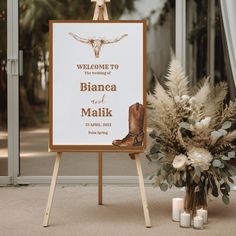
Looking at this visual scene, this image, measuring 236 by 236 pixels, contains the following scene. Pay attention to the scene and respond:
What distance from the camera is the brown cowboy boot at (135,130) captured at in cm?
369

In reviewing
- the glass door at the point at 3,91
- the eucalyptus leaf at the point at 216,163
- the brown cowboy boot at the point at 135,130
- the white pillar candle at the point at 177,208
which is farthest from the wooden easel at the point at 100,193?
the glass door at the point at 3,91

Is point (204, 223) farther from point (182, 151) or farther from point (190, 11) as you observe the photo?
point (190, 11)

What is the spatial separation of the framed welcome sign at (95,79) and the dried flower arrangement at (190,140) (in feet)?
0.55

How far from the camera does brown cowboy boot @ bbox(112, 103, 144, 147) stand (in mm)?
3691

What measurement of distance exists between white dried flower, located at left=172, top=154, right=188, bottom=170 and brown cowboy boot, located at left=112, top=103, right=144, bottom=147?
0.73ft

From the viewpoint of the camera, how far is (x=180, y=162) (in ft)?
12.1

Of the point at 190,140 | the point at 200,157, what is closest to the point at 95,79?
the point at 190,140

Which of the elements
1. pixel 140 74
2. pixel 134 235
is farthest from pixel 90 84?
pixel 134 235

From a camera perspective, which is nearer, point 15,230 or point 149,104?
point 15,230

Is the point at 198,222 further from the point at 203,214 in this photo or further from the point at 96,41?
the point at 96,41

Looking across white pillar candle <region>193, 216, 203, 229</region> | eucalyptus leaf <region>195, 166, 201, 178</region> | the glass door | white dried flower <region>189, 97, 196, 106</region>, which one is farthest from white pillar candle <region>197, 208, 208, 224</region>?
the glass door

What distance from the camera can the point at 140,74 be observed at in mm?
3777

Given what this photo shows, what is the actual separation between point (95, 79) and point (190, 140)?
0.64 metres

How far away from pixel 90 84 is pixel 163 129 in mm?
489
